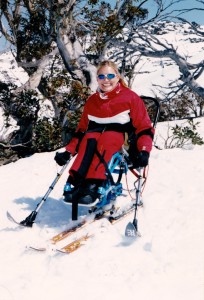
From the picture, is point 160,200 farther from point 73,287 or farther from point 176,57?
point 176,57

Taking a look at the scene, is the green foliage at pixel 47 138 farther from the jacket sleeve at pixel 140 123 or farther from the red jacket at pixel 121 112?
the jacket sleeve at pixel 140 123

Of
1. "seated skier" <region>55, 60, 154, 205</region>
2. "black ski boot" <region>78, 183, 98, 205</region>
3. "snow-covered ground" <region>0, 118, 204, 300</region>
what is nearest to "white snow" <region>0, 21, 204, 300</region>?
"snow-covered ground" <region>0, 118, 204, 300</region>

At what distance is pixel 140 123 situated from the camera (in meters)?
4.16

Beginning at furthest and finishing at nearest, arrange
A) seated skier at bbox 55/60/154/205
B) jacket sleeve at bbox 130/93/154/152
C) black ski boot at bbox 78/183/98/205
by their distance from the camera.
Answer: jacket sleeve at bbox 130/93/154/152, seated skier at bbox 55/60/154/205, black ski boot at bbox 78/183/98/205

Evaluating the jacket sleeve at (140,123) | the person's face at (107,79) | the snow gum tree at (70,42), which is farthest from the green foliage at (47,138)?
the jacket sleeve at (140,123)

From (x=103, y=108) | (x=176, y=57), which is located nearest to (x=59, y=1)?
(x=176, y=57)

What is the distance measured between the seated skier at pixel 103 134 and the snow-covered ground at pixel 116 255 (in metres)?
0.47

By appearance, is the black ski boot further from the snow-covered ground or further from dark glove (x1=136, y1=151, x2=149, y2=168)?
dark glove (x1=136, y1=151, x2=149, y2=168)

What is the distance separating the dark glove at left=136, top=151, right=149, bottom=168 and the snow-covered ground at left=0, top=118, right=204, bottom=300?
662 mm

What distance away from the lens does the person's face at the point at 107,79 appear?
4.17 metres

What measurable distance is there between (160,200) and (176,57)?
5398 millimetres

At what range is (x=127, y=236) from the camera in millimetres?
3598

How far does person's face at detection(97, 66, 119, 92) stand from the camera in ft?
13.7

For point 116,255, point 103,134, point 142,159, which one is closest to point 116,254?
point 116,255
